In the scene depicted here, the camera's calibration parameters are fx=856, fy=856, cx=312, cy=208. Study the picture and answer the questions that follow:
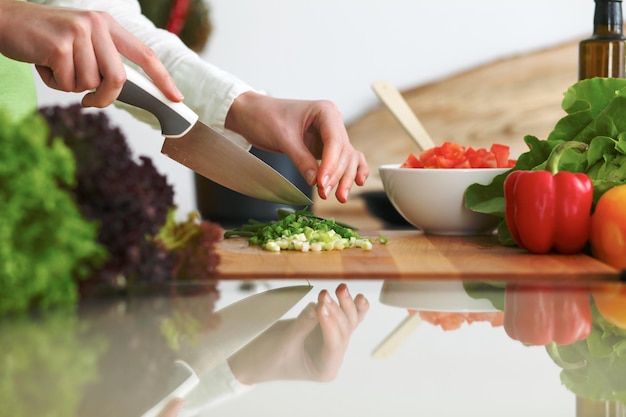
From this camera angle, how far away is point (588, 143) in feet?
4.19

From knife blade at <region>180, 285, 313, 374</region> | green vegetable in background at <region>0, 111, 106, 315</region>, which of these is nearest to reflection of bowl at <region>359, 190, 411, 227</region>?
knife blade at <region>180, 285, 313, 374</region>

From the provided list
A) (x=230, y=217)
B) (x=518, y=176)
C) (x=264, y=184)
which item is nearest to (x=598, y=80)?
(x=518, y=176)

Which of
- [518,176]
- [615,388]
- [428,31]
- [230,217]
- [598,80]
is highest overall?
[615,388]

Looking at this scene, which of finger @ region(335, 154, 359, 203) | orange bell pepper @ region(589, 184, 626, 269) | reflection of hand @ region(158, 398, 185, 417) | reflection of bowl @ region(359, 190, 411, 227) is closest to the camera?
reflection of hand @ region(158, 398, 185, 417)

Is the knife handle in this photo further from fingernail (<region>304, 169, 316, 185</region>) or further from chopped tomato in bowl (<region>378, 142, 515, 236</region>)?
chopped tomato in bowl (<region>378, 142, 515, 236</region>)

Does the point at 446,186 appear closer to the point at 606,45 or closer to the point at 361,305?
the point at 606,45

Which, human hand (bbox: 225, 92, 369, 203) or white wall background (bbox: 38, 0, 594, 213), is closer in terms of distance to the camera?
human hand (bbox: 225, 92, 369, 203)

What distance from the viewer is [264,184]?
122cm

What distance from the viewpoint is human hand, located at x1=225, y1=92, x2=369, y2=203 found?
50.9 inches

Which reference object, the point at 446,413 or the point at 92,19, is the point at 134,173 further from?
the point at 92,19

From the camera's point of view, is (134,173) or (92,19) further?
(92,19)

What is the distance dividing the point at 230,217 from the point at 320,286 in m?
1.56

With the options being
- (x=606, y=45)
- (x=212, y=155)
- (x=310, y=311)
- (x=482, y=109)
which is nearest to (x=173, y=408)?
(x=310, y=311)

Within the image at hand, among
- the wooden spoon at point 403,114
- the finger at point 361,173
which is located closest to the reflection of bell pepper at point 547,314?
the finger at point 361,173
